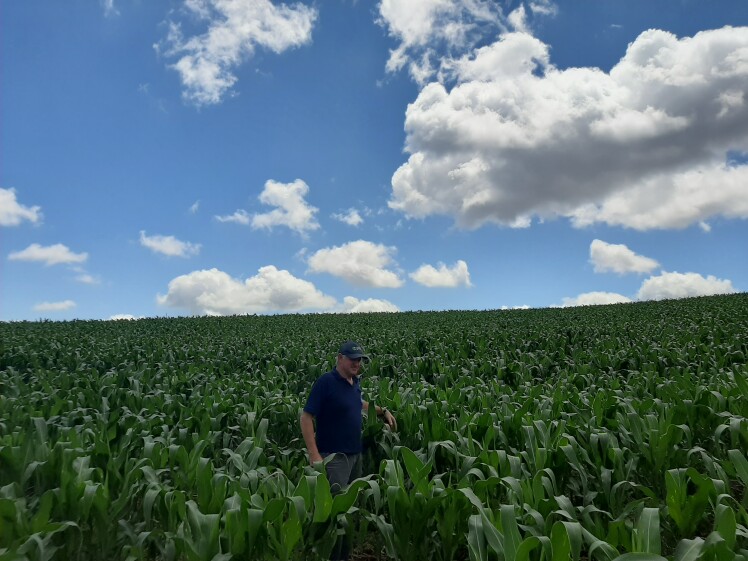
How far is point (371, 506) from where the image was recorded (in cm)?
507

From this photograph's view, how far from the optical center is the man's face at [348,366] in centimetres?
585

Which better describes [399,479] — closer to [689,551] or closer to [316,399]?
[316,399]

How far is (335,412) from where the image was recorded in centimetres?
583

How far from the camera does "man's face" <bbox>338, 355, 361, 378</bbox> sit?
585cm

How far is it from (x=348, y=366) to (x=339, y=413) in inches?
21.7

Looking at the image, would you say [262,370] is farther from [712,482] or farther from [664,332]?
[664,332]

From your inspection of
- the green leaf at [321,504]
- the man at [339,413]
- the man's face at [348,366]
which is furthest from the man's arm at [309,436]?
the green leaf at [321,504]

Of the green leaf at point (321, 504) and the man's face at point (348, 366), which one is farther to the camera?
the man's face at point (348, 366)

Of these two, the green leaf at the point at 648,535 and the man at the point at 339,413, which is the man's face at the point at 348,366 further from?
the green leaf at the point at 648,535

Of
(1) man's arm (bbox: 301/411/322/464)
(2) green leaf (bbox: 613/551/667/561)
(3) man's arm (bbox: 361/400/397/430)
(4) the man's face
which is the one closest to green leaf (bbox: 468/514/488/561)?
(2) green leaf (bbox: 613/551/667/561)

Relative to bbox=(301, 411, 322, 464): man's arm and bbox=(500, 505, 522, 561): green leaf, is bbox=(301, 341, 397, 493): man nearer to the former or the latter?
bbox=(301, 411, 322, 464): man's arm

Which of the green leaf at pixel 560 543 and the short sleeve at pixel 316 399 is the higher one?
the short sleeve at pixel 316 399

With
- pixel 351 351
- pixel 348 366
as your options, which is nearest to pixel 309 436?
pixel 348 366

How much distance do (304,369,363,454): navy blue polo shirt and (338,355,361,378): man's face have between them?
0.09 metres
